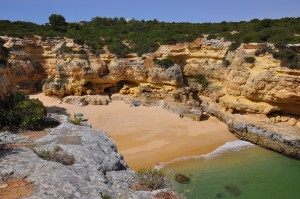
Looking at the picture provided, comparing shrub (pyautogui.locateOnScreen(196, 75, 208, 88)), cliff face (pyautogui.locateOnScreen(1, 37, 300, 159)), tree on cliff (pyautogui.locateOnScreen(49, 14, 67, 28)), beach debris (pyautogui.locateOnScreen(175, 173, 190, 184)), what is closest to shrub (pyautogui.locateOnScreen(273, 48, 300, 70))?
cliff face (pyautogui.locateOnScreen(1, 37, 300, 159))

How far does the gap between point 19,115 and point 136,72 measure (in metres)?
17.5

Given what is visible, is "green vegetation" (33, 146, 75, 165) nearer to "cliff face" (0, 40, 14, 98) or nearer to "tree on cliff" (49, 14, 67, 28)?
"cliff face" (0, 40, 14, 98)

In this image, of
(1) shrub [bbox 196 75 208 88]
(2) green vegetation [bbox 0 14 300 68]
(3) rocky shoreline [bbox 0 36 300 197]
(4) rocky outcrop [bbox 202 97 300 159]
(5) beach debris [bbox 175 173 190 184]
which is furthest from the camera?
(1) shrub [bbox 196 75 208 88]

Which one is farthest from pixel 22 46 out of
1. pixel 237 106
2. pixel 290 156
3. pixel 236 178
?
pixel 290 156

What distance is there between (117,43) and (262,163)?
22.0 meters

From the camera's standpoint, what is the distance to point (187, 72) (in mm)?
29984

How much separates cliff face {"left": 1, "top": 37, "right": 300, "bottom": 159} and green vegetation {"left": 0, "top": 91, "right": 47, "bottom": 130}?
14.5 metres

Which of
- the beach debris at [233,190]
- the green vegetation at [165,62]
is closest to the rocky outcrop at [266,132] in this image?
the beach debris at [233,190]

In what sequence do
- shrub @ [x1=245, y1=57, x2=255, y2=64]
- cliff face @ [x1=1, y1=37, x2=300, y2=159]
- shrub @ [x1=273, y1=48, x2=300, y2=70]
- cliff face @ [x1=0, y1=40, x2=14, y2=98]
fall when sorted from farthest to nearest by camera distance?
cliff face @ [x1=1, y1=37, x2=300, y2=159] < shrub @ [x1=245, y1=57, x2=255, y2=64] < shrub @ [x1=273, y1=48, x2=300, y2=70] < cliff face @ [x1=0, y1=40, x2=14, y2=98]

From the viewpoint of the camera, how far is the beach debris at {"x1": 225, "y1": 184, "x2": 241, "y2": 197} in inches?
578

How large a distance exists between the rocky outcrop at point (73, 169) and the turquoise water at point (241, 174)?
235 inches

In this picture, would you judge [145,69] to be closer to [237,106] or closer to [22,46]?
[237,106]

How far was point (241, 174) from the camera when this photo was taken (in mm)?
16844

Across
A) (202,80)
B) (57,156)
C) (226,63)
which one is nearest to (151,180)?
(57,156)
